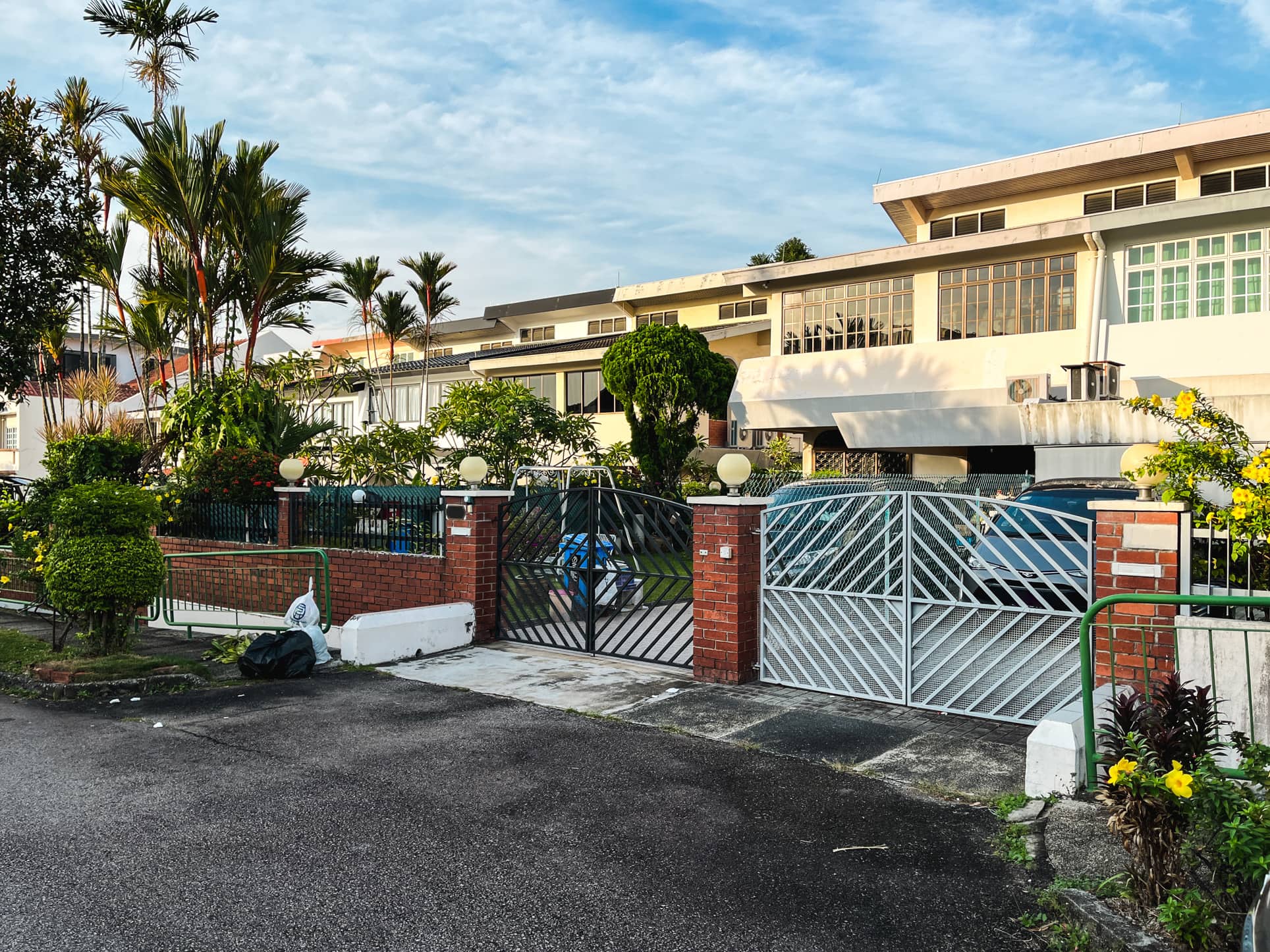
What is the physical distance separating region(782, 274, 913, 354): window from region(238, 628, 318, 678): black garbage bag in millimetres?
19724

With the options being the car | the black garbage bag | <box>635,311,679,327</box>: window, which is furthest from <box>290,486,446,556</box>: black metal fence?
<box>635,311,679,327</box>: window

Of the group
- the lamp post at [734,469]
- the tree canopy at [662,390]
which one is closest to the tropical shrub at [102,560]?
the lamp post at [734,469]

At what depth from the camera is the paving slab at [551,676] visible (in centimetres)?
801

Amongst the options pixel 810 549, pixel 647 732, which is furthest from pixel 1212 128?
pixel 647 732

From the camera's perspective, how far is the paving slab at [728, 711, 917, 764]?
250 inches

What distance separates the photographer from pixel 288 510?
Answer: 1289cm

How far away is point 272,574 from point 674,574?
6.57m

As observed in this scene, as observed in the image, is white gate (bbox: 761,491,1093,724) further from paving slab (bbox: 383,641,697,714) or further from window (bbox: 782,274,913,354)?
window (bbox: 782,274,913,354)

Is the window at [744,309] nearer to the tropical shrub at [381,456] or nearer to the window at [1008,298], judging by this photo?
the window at [1008,298]

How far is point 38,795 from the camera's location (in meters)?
5.57

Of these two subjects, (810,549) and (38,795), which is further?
(810,549)

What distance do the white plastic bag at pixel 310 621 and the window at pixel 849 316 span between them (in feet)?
63.1

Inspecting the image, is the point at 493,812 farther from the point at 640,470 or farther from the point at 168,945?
the point at 640,470

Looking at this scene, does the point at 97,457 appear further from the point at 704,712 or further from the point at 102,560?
the point at 704,712
